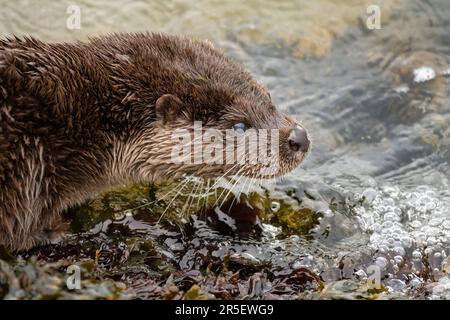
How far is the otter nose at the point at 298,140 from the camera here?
4133mm

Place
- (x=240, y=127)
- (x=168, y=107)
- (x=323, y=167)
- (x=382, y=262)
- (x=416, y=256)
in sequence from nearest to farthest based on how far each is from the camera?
(x=168, y=107), (x=240, y=127), (x=382, y=262), (x=416, y=256), (x=323, y=167)

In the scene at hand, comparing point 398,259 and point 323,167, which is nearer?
point 398,259

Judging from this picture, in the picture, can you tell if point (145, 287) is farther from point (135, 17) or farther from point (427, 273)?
point (135, 17)

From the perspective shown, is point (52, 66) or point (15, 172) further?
point (52, 66)

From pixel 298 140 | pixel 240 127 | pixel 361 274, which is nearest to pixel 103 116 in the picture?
pixel 240 127

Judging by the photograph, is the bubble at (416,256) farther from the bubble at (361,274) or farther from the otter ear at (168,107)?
the otter ear at (168,107)

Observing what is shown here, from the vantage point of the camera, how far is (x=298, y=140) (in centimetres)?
414

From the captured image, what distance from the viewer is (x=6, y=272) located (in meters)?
3.16

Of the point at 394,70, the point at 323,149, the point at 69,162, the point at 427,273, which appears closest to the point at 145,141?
the point at 69,162

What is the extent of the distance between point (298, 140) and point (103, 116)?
117 cm

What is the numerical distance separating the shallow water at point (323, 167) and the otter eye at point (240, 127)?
65 centimetres

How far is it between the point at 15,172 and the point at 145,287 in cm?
93

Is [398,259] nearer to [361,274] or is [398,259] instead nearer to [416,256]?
[416,256]

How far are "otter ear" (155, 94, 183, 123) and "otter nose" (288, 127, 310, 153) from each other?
71cm
